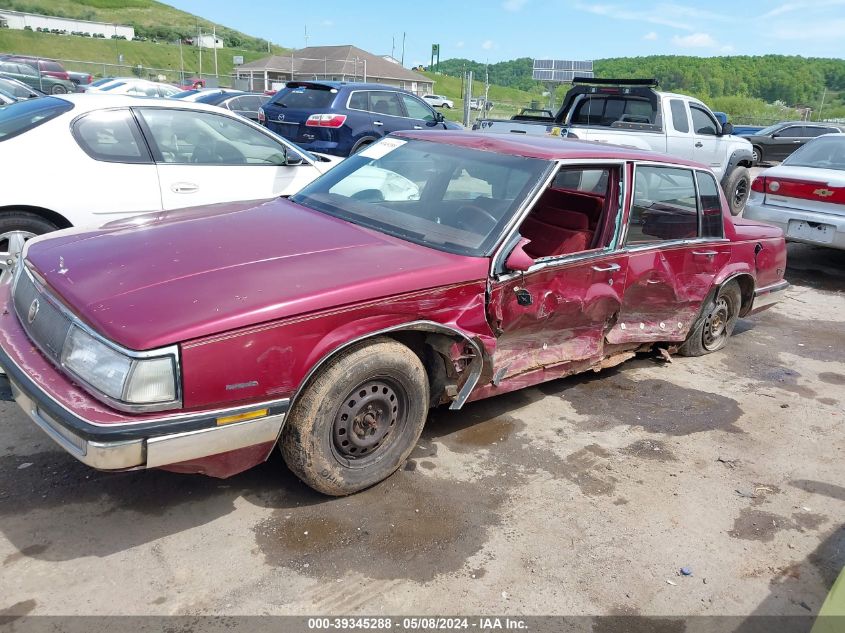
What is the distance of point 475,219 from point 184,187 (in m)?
2.96

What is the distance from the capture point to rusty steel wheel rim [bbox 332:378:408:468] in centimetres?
305

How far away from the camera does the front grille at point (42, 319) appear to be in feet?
8.89

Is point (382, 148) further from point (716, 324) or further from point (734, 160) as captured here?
point (734, 160)

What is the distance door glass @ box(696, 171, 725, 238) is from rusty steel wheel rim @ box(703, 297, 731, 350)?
61 centimetres

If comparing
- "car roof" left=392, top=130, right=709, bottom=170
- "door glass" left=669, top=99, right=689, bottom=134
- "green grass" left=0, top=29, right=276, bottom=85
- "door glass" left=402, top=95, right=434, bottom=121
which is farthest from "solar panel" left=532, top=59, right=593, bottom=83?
"green grass" left=0, top=29, right=276, bottom=85

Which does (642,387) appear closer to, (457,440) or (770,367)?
(770,367)

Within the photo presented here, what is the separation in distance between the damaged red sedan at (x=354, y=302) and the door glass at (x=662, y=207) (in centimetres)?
2

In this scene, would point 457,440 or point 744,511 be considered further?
point 457,440

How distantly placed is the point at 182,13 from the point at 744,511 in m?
155

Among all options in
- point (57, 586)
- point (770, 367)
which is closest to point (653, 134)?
point (770, 367)

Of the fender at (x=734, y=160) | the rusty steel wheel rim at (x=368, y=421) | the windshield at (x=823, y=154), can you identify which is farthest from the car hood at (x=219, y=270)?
the fender at (x=734, y=160)

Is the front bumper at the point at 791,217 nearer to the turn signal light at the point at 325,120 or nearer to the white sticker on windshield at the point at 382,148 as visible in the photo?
the white sticker on windshield at the point at 382,148

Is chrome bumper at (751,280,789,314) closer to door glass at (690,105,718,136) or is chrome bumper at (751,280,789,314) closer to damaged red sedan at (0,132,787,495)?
damaged red sedan at (0,132,787,495)

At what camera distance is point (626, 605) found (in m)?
2.69
